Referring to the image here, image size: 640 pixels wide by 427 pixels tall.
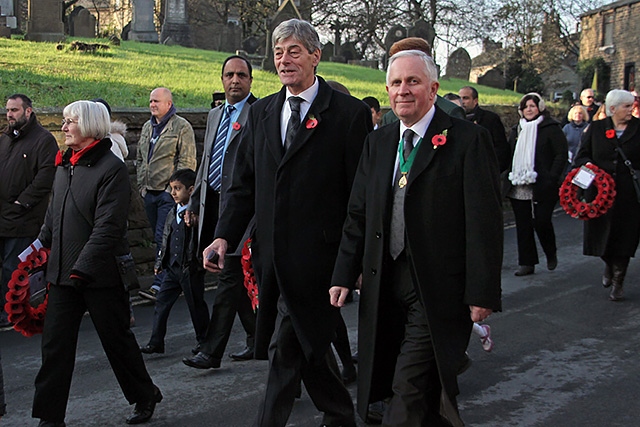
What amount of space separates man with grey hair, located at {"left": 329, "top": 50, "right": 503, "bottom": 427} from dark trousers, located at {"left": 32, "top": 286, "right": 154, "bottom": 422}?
61.3 inches

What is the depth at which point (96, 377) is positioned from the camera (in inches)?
253

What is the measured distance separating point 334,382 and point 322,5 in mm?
41742

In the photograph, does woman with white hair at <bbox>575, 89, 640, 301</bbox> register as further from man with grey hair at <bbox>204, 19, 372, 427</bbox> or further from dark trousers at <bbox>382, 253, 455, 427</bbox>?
dark trousers at <bbox>382, 253, 455, 427</bbox>

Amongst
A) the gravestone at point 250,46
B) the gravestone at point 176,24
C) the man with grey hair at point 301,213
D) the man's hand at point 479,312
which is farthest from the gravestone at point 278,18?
the man's hand at point 479,312

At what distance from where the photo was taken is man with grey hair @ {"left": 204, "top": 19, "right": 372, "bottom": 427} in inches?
184

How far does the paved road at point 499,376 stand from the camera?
548 cm

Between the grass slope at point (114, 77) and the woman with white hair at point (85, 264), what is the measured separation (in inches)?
246

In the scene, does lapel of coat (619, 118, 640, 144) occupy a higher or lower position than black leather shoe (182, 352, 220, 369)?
higher

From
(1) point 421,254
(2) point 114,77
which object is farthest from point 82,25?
(1) point 421,254

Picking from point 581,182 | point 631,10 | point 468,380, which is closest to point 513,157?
point 581,182

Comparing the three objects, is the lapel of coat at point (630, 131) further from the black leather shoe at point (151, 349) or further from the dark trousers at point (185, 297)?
the black leather shoe at point (151, 349)

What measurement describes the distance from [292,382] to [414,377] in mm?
805

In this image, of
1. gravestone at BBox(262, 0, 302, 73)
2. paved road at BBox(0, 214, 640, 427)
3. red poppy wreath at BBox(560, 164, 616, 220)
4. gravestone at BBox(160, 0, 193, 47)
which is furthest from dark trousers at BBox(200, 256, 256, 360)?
gravestone at BBox(160, 0, 193, 47)

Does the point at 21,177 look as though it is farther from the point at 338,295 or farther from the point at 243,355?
the point at 338,295
